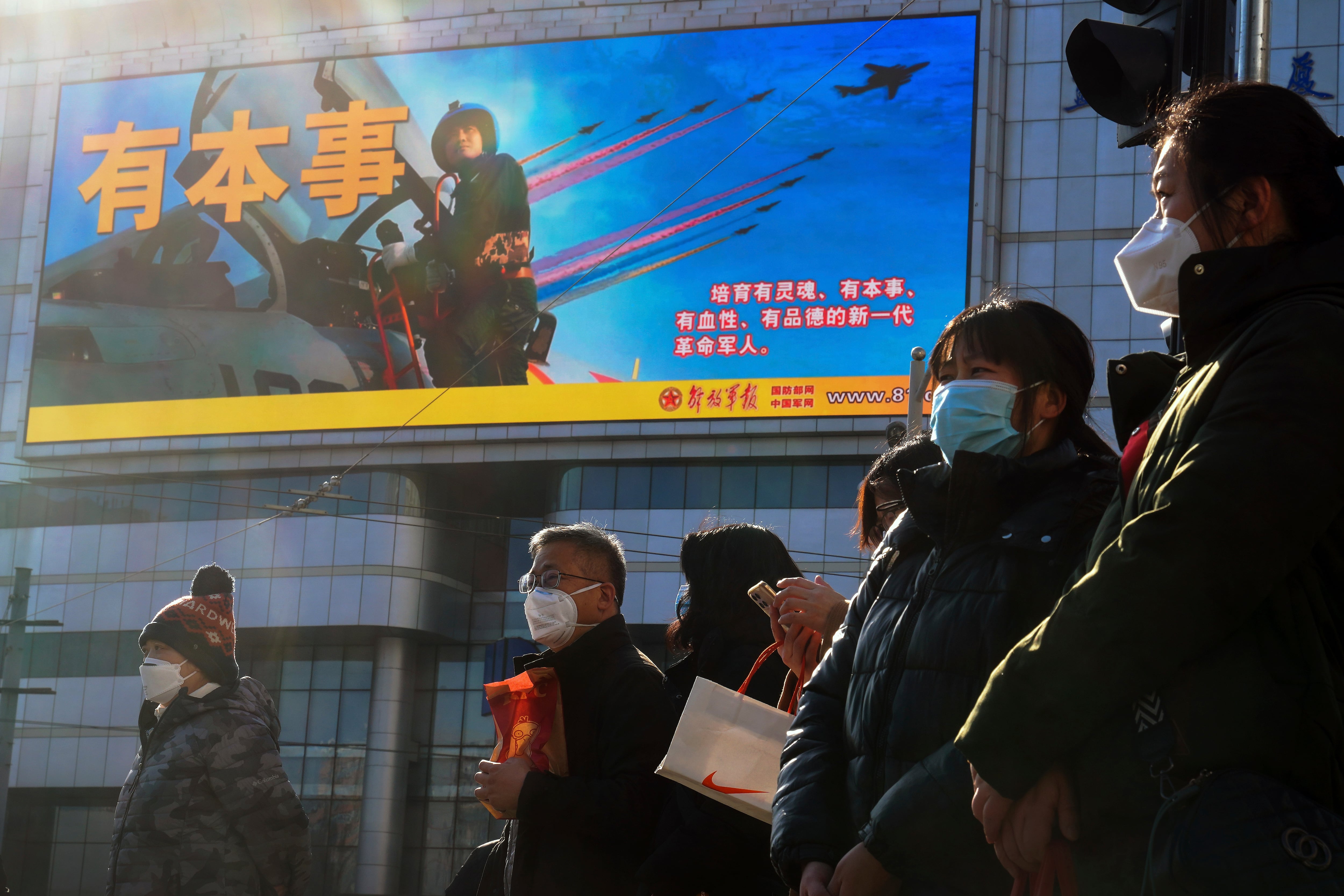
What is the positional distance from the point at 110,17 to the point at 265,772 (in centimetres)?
2515

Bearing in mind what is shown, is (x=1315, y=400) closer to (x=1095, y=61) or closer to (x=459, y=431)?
(x=1095, y=61)

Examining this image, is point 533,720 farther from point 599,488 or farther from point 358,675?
point 358,675

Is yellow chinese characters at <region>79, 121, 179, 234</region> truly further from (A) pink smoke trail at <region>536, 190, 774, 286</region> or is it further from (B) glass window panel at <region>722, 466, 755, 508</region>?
(B) glass window panel at <region>722, 466, 755, 508</region>

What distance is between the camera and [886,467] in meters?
3.44

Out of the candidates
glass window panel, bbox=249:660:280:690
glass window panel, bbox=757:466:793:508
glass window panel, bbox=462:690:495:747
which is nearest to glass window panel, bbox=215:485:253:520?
glass window panel, bbox=249:660:280:690

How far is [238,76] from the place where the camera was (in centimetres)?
2589

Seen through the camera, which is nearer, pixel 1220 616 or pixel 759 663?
pixel 1220 616

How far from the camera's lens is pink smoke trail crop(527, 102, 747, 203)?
23.5 m

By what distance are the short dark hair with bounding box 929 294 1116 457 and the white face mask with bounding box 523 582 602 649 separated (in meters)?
1.93

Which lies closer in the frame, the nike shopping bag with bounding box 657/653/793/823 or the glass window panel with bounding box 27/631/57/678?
the nike shopping bag with bounding box 657/653/793/823

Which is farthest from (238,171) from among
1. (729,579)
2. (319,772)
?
(729,579)

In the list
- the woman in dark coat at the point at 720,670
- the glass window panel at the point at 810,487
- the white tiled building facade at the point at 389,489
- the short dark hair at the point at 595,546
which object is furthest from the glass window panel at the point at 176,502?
the woman in dark coat at the point at 720,670

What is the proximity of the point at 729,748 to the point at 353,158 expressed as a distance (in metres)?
23.2

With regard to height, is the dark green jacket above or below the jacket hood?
below
